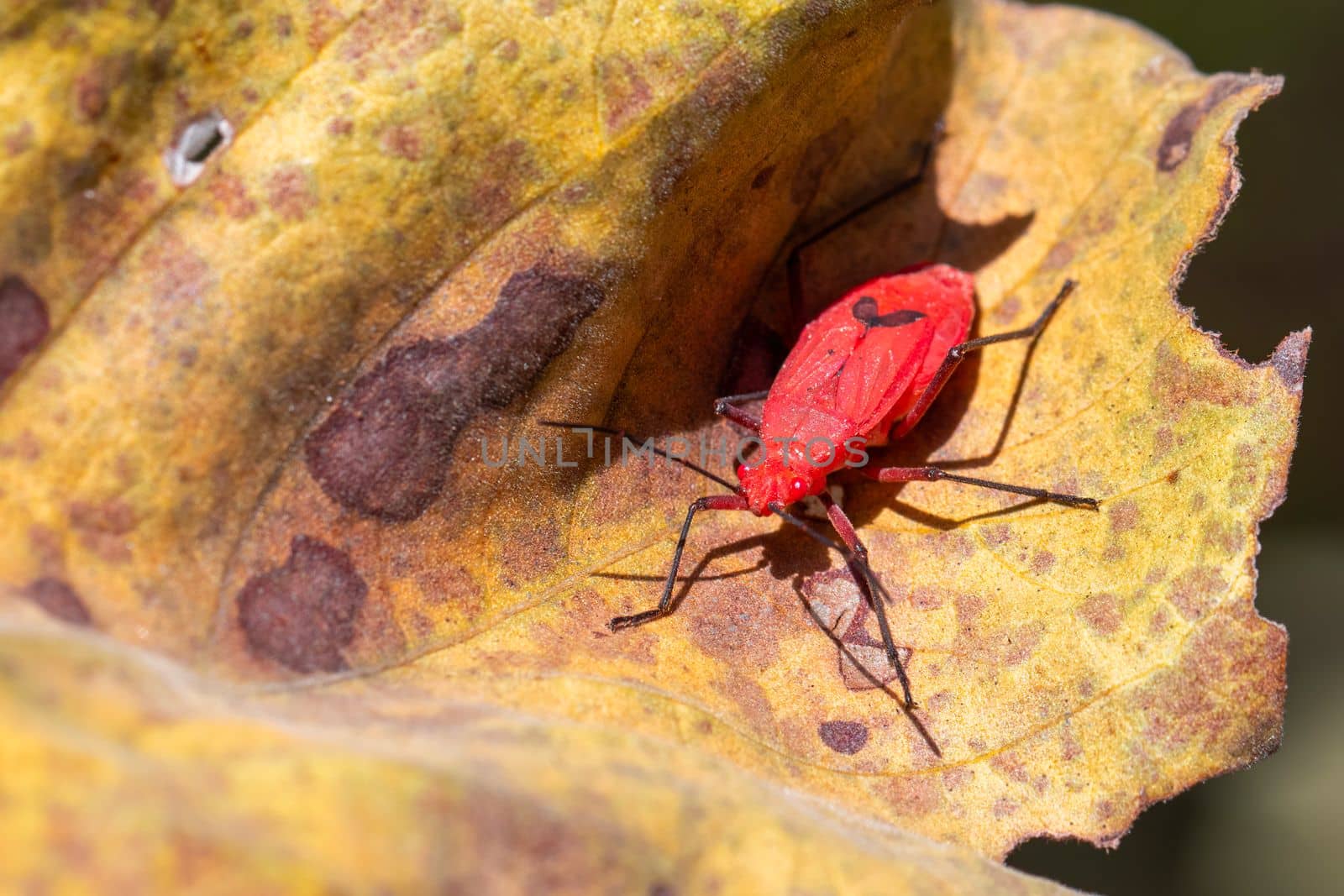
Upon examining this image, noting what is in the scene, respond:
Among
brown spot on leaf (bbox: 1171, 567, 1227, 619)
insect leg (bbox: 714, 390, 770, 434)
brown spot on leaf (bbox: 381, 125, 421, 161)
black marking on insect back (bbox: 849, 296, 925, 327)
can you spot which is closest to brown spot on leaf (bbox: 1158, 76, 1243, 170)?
black marking on insect back (bbox: 849, 296, 925, 327)

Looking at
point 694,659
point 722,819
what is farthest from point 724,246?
point 722,819

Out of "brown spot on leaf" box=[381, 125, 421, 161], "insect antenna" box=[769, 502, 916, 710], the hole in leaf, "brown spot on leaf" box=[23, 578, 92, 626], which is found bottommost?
"insect antenna" box=[769, 502, 916, 710]

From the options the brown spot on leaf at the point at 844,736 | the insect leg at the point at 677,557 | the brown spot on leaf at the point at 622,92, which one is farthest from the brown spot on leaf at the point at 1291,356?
the brown spot on leaf at the point at 622,92

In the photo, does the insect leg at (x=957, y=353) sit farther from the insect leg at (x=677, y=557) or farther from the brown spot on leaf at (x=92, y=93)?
the brown spot on leaf at (x=92, y=93)

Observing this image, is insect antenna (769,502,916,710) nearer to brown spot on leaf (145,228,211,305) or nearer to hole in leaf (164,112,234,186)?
brown spot on leaf (145,228,211,305)

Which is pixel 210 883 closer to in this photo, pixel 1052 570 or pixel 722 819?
pixel 722 819

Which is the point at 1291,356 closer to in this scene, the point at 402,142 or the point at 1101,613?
the point at 1101,613
